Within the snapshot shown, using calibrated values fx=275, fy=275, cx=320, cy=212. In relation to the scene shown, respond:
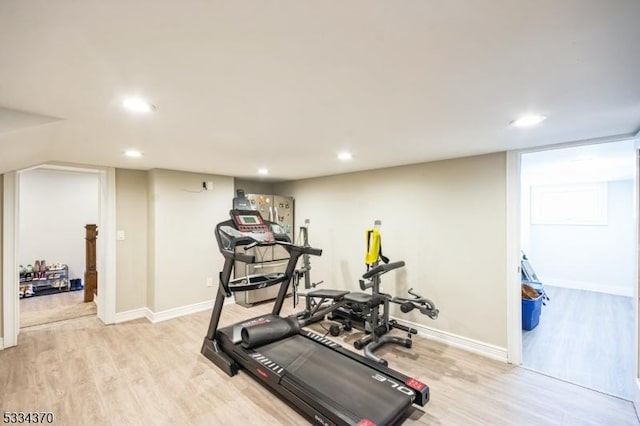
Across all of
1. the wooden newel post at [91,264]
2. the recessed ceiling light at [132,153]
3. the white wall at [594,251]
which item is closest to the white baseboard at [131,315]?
the wooden newel post at [91,264]

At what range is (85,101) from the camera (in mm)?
1559

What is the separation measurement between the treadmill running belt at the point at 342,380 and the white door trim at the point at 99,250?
261 cm

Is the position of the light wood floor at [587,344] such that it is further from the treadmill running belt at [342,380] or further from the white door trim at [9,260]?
the white door trim at [9,260]

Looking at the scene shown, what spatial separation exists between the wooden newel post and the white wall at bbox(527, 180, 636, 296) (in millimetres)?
8608

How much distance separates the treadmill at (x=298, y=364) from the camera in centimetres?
188

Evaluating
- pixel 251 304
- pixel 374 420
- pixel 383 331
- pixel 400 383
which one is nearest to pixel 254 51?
pixel 374 420

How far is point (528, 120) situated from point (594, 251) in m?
5.38

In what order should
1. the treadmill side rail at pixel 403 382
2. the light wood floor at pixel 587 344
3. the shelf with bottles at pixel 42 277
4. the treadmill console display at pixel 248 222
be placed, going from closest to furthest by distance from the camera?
1. the treadmill side rail at pixel 403 382
2. the light wood floor at pixel 587 344
3. the treadmill console display at pixel 248 222
4. the shelf with bottles at pixel 42 277

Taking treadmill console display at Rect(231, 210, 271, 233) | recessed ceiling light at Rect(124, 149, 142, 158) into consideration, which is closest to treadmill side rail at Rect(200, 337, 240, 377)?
treadmill console display at Rect(231, 210, 271, 233)

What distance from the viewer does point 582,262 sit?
5.47 meters

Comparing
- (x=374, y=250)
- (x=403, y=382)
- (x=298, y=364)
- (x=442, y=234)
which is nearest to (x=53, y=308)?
(x=298, y=364)

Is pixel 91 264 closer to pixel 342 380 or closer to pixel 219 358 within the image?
pixel 219 358

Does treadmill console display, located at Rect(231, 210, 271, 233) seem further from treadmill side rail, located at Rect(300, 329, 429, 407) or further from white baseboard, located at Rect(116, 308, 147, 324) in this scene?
white baseboard, located at Rect(116, 308, 147, 324)

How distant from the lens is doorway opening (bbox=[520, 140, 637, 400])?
9.03 feet
